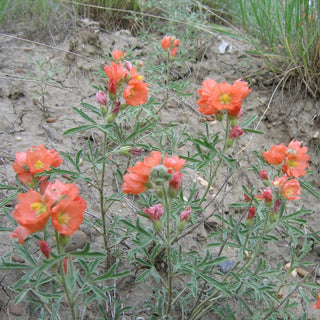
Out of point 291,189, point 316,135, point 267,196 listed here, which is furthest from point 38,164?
point 316,135

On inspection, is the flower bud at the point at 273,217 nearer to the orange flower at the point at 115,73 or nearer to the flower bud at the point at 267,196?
the flower bud at the point at 267,196

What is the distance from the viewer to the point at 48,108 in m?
3.04

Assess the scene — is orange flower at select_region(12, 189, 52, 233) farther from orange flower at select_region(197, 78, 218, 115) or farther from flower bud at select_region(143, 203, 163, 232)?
A: orange flower at select_region(197, 78, 218, 115)

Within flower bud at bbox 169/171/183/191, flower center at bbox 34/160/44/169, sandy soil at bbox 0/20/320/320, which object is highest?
flower bud at bbox 169/171/183/191

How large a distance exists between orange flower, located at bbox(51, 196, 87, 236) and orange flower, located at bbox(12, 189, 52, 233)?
0.03m

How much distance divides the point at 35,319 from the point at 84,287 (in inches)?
19.6

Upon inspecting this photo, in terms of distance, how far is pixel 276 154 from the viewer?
170 cm

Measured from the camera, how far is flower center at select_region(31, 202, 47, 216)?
1.20 m

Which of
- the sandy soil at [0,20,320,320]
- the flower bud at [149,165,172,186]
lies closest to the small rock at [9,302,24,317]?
the sandy soil at [0,20,320,320]

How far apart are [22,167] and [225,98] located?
3.19ft

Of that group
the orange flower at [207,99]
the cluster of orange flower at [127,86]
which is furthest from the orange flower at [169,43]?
the orange flower at [207,99]

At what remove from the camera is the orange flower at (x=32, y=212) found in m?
1.13

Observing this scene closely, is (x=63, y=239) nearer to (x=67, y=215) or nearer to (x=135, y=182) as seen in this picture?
(x=67, y=215)

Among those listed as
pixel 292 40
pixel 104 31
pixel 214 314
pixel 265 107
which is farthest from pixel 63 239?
pixel 104 31
